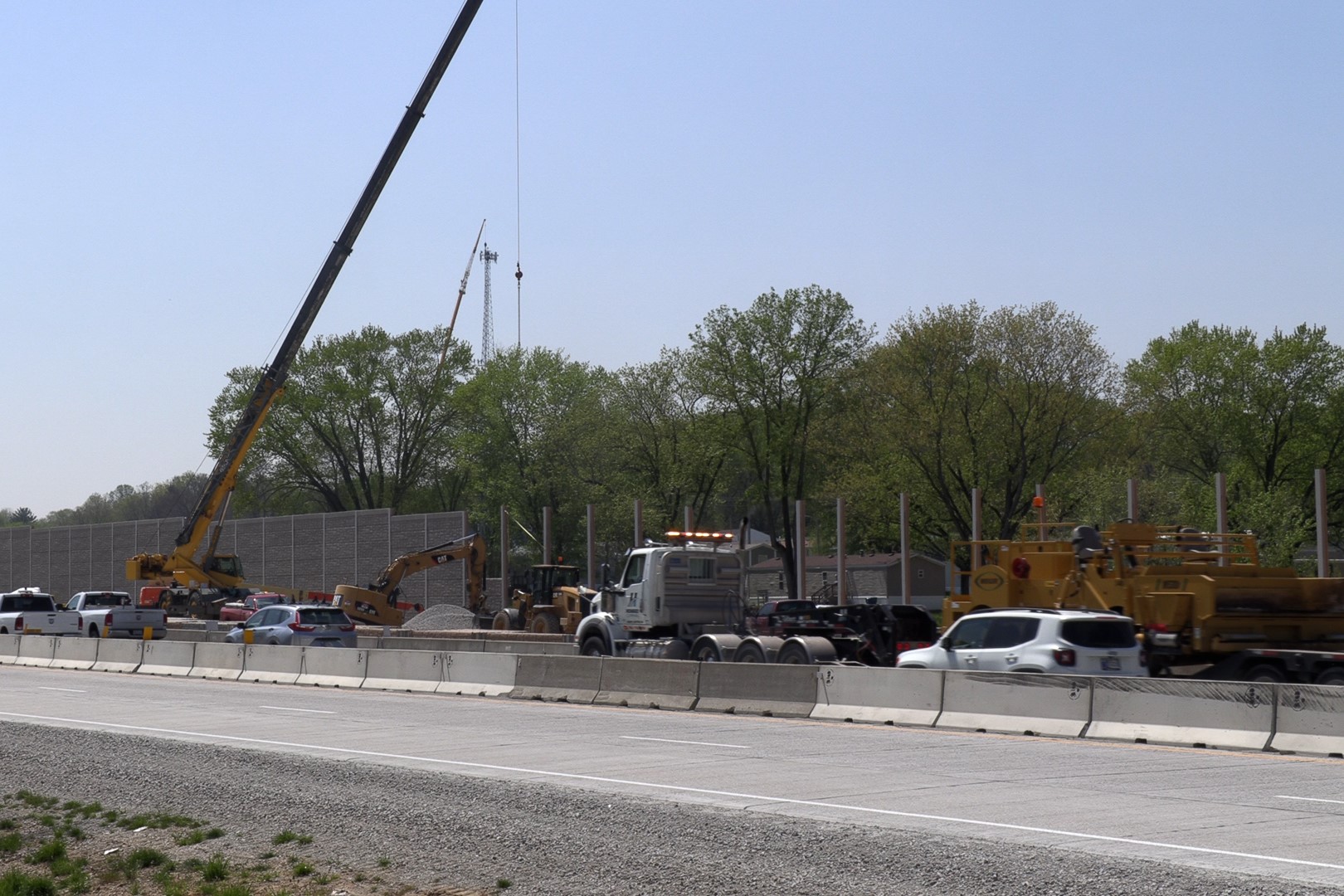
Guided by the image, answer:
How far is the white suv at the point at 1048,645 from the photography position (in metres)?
20.7

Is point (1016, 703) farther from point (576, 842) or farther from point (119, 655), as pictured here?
point (119, 655)

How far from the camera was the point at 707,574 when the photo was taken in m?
30.2

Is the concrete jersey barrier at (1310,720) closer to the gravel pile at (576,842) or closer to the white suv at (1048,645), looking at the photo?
the white suv at (1048,645)

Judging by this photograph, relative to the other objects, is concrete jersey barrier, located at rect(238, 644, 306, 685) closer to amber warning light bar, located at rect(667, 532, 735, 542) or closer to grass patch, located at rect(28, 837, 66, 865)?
amber warning light bar, located at rect(667, 532, 735, 542)

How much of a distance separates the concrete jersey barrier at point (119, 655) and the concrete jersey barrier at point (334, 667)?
6658mm

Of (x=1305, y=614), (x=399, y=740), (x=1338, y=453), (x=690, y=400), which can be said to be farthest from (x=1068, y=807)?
(x=690, y=400)

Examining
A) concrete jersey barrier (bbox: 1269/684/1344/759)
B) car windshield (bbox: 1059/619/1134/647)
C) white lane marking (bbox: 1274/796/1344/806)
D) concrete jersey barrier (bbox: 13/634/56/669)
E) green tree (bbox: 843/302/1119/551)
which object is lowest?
concrete jersey barrier (bbox: 13/634/56/669)

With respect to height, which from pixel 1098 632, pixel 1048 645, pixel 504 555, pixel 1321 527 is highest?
pixel 1321 527

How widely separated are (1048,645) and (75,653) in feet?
95.5

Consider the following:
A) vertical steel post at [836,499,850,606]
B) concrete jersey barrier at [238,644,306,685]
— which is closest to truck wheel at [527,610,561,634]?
vertical steel post at [836,499,850,606]

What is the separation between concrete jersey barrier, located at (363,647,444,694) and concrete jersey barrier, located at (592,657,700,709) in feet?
16.2

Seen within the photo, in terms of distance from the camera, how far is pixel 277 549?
78.0 meters

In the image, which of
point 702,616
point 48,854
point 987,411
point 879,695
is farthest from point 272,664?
point 987,411

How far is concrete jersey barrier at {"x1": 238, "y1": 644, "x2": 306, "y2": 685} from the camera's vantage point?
3334 centimetres
